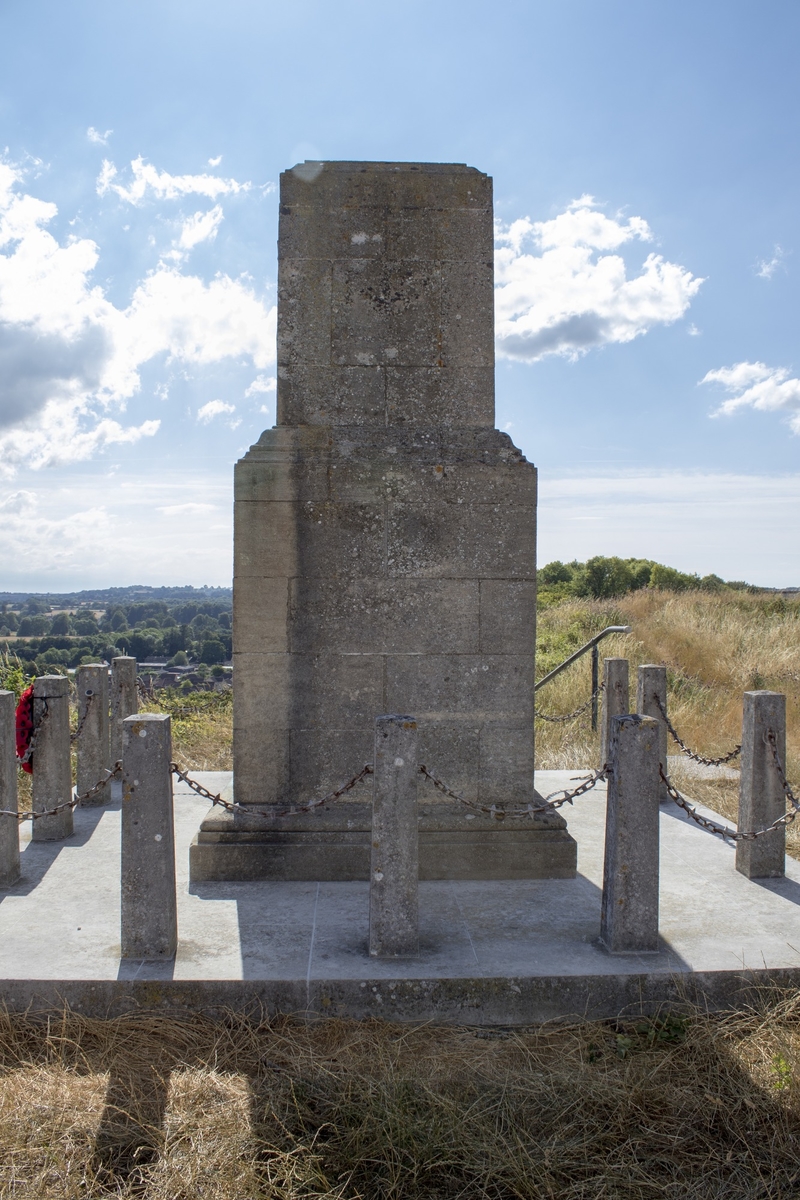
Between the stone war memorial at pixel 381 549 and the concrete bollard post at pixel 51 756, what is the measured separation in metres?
1.47

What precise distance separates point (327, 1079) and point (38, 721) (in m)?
3.71

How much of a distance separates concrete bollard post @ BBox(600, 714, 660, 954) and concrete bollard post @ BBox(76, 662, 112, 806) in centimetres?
455

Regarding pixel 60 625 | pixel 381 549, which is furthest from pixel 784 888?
pixel 60 625

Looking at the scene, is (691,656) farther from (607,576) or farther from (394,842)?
(607,576)

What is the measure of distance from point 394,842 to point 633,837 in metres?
1.18

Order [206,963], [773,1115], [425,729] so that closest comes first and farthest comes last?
1. [773,1115]
2. [206,963]
3. [425,729]

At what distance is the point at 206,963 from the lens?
414 centimetres

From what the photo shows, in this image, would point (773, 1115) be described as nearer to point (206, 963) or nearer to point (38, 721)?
point (206, 963)

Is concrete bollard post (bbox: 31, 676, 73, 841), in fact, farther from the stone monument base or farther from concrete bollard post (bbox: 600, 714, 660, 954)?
concrete bollard post (bbox: 600, 714, 660, 954)

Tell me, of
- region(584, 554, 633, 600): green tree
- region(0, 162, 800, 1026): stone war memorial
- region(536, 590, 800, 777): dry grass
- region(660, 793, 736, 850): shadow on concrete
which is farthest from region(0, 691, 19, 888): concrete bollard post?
region(584, 554, 633, 600): green tree

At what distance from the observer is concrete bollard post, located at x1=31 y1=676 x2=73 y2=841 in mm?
6137

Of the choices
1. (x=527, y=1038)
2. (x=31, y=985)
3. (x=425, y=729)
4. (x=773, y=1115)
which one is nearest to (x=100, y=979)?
(x=31, y=985)

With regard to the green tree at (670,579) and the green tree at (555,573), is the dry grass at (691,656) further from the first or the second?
the green tree at (555,573)

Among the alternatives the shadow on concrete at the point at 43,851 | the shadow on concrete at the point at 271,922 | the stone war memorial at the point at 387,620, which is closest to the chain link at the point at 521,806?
the stone war memorial at the point at 387,620
